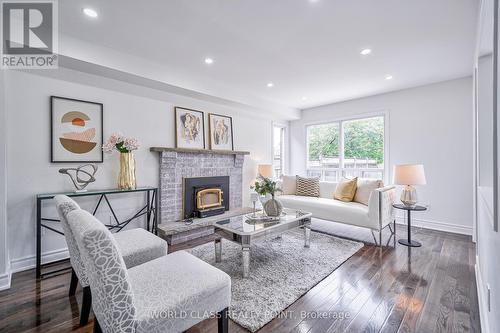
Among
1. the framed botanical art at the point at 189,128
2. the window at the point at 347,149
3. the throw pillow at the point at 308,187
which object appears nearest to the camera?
the framed botanical art at the point at 189,128

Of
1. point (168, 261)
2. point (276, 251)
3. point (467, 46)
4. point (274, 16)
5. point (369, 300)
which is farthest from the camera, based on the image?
point (276, 251)

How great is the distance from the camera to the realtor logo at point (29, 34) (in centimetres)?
205

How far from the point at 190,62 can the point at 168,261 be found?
2.63m

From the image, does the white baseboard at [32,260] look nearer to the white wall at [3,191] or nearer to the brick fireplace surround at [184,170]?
the white wall at [3,191]

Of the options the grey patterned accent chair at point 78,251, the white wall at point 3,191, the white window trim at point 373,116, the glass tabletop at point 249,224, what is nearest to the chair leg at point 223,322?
the grey patterned accent chair at point 78,251

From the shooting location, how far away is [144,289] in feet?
4.13

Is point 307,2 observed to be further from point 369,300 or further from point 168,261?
point 369,300

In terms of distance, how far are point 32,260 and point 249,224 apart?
2.48m

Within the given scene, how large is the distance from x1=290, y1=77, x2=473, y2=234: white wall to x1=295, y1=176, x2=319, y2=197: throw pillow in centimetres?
149

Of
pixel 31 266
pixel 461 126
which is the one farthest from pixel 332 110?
pixel 31 266

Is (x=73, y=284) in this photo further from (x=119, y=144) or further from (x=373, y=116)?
(x=373, y=116)

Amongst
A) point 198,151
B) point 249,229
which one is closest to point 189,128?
point 198,151

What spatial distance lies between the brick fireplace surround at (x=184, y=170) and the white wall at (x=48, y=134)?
0.61 ft

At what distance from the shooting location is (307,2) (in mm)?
1957
